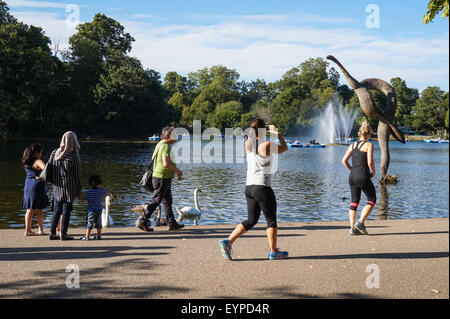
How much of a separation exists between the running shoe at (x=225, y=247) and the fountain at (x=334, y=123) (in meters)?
76.4

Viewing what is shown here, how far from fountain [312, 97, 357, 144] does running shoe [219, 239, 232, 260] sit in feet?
251

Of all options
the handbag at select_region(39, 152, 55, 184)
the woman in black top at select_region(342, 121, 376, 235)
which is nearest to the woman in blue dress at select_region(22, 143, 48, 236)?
the handbag at select_region(39, 152, 55, 184)

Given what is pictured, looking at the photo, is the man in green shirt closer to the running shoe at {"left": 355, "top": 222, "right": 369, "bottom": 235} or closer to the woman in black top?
the woman in black top

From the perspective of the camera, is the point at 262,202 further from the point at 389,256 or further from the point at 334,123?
the point at 334,123

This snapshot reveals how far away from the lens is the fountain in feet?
281

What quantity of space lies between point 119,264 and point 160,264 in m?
0.53

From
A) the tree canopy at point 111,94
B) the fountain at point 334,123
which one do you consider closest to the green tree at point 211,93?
the tree canopy at point 111,94

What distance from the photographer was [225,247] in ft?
20.3

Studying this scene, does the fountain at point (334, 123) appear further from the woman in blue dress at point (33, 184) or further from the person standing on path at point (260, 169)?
the person standing on path at point (260, 169)

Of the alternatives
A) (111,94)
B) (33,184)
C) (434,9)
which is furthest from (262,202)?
(111,94)

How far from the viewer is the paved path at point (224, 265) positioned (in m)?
4.98

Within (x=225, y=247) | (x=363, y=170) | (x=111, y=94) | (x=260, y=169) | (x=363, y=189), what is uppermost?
(x=111, y=94)

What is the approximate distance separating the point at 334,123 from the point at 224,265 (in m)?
85.7

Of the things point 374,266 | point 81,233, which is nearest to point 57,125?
point 81,233
